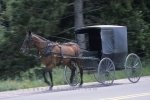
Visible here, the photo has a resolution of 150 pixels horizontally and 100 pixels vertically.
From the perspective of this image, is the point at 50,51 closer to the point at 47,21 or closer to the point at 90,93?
the point at 90,93

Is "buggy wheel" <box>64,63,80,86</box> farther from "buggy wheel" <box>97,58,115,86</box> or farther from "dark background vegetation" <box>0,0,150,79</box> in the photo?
"dark background vegetation" <box>0,0,150,79</box>

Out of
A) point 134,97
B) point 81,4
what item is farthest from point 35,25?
point 134,97

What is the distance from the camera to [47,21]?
28.1 m

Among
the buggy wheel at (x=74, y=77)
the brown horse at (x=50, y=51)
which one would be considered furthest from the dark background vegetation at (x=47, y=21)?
the brown horse at (x=50, y=51)

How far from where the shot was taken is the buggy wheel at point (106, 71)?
20531 millimetres

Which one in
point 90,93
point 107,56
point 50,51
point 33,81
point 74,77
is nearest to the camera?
point 90,93

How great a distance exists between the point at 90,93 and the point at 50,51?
330 cm

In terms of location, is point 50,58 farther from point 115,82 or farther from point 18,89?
point 115,82

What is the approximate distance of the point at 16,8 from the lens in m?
28.0

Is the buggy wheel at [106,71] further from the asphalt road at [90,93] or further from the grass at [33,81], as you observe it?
the grass at [33,81]

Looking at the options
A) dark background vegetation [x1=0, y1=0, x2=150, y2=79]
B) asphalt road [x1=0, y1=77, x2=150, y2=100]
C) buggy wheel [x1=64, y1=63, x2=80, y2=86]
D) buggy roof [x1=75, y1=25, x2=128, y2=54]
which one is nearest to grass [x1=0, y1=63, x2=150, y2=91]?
buggy wheel [x1=64, y1=63, x2=80, y2=86]

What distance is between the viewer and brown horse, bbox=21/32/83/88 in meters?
19.6

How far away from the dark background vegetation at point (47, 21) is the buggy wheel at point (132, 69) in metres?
7.30

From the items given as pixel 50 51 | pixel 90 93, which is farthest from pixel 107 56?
pixel 90 93
